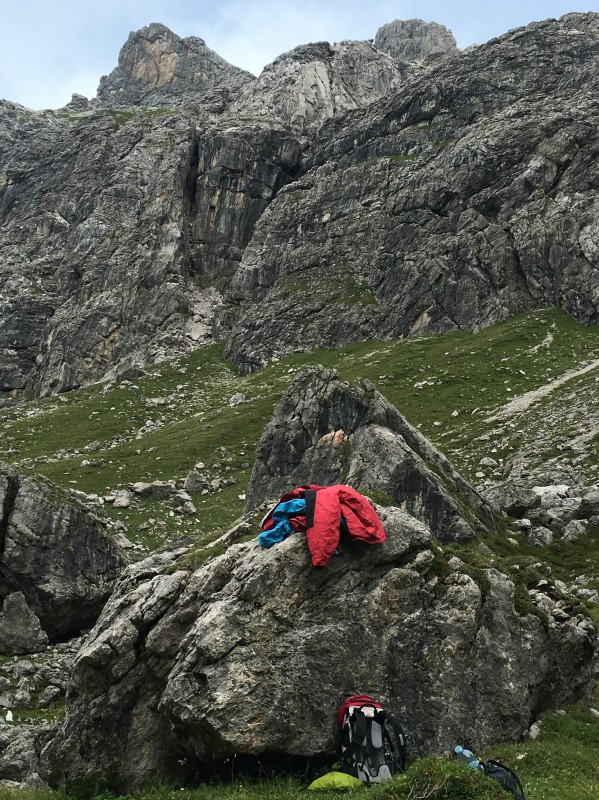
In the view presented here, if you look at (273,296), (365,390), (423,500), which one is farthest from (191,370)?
(423,500)

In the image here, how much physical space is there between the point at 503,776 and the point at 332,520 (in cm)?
583

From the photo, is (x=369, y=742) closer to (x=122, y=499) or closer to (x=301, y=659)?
(x=301, y=659)

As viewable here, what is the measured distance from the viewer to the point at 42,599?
2666cm

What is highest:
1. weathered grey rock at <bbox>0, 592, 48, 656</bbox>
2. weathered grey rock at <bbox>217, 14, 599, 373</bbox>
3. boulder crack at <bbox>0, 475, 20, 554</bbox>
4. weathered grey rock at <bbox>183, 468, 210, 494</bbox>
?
weathered grey rock at <bbox>217, 14, 599, 373</bbox>

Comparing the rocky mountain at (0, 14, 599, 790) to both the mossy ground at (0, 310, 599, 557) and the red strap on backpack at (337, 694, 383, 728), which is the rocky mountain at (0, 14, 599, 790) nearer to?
the red strap on backpack at (337, 694, 383, 728)

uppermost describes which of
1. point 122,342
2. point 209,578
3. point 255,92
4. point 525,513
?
point 255,92

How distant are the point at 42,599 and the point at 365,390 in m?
20.3


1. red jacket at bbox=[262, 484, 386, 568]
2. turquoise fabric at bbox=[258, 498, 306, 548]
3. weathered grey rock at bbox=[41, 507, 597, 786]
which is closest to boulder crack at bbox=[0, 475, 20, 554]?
weathered grey rock at bbox=[41, 507, 597, 786]

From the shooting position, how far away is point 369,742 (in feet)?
40.2

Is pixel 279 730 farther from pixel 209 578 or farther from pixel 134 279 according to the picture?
pixel 134 279

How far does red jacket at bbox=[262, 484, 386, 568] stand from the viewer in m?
14.2

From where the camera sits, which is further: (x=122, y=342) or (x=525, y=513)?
(x=122, y=342)

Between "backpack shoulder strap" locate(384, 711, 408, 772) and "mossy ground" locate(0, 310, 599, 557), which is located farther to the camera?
"mossy ground" locate(0, 310, 599, 557)

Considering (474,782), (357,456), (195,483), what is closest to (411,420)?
(195,483)
